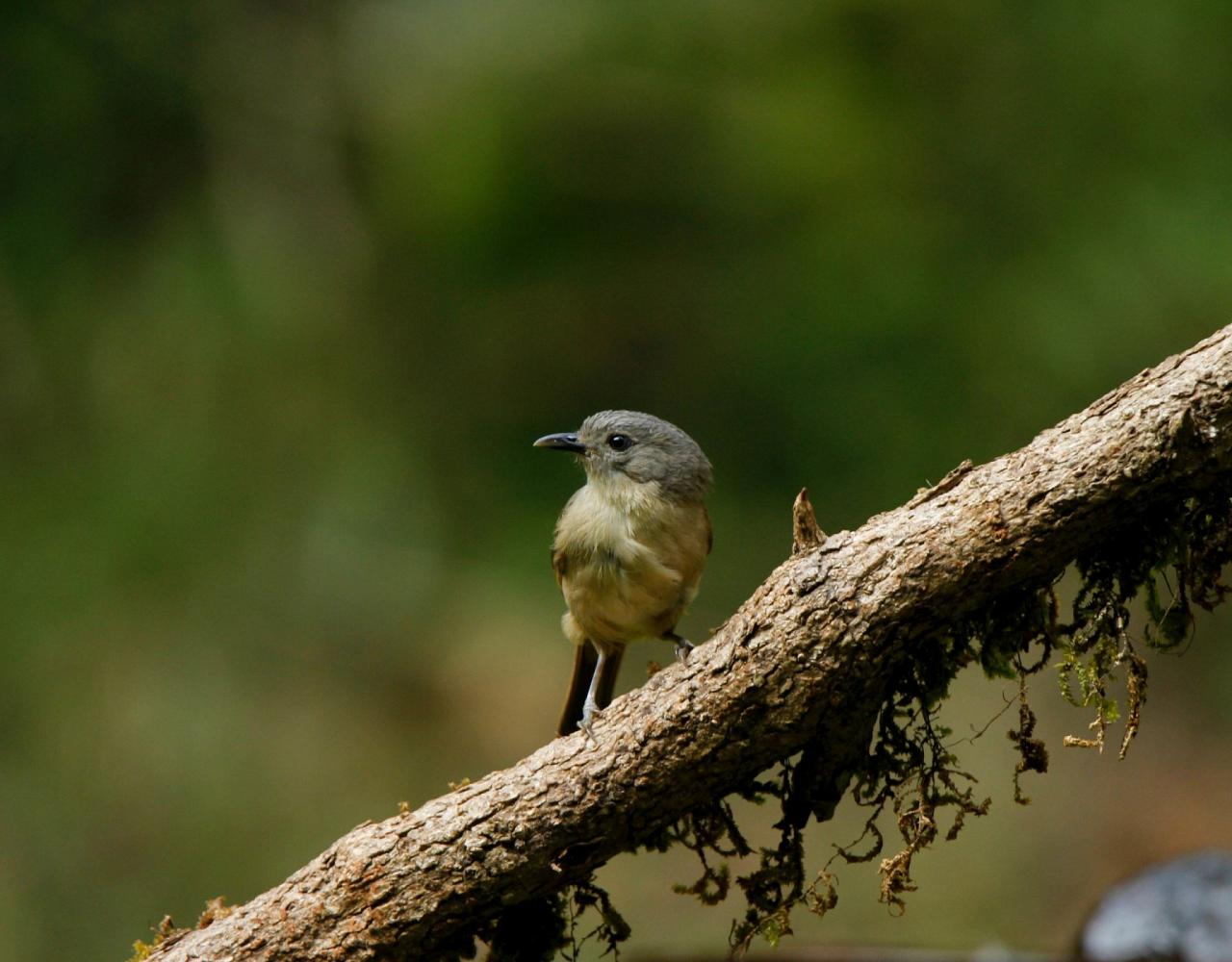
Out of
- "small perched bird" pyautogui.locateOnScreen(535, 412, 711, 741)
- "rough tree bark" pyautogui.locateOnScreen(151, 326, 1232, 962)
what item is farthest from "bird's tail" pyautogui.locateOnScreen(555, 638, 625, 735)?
"rough tree bark" pyautogui.locateOnScreen(151, 326, 1232, 962)

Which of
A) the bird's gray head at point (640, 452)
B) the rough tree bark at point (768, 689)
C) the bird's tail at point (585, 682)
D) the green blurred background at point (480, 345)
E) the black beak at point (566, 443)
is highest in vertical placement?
the green blurred background at point (480, 345)

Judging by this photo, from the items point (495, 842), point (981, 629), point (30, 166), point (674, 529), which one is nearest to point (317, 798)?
point (30, 166)

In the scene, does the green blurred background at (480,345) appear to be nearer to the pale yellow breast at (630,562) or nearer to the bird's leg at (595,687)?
the bird's leg at (595,687)

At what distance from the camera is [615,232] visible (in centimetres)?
669

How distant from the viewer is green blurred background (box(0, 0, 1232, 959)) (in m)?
6.28

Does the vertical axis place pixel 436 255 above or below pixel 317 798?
above

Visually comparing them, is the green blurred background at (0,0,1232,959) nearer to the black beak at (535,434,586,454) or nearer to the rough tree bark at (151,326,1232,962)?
the black beak at (535,434,586,454)

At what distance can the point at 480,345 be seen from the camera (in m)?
6.96

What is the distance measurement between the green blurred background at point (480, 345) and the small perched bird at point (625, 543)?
2.95 metres

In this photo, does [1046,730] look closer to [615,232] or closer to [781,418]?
[781,418]

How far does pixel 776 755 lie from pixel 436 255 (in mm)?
4903

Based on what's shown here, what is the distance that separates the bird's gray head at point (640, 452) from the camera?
3547 millimetres

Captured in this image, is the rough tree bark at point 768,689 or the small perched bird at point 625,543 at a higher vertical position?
the small perched bird at point 625,543

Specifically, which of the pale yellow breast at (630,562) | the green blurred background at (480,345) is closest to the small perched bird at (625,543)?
the pale yellow breast at (630,562)
